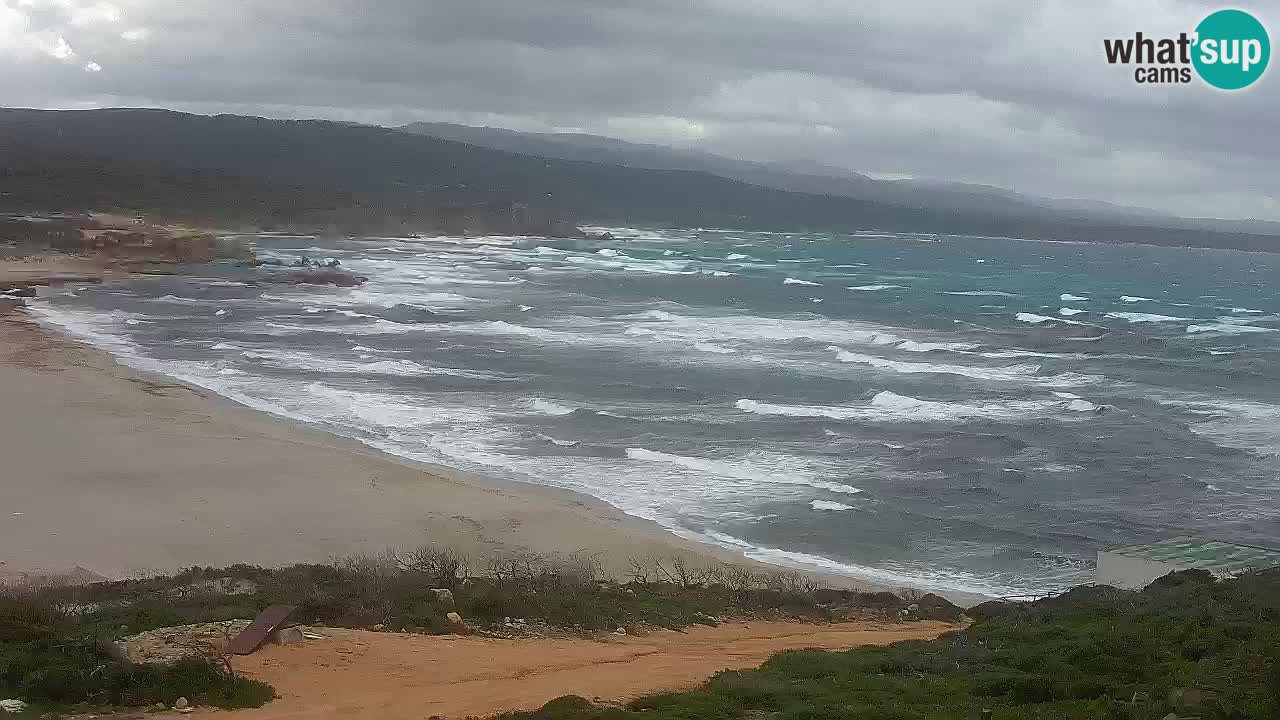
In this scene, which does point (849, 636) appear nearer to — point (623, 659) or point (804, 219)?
point (623, 659)

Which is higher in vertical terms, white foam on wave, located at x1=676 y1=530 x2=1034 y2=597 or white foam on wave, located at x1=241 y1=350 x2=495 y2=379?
white foam on wave, located at x1=241 y1=350 x2=495 y2=379

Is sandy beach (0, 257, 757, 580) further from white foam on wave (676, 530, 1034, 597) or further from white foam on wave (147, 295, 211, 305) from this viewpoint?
white foam on wave (147, 295, 211, 305)

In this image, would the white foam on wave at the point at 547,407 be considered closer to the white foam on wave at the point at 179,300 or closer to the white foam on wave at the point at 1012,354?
the white foam on wave at the point at 1012,354

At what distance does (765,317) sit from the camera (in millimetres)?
59094

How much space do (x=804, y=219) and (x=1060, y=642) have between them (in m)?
173

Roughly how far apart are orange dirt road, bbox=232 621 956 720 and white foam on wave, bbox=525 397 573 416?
671 inches

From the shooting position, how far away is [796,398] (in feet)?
115

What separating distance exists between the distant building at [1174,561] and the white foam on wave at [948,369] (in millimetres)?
20641

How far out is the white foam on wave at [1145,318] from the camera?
209 feet

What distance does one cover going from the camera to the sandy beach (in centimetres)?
1883

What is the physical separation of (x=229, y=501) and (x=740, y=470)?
1110 cm

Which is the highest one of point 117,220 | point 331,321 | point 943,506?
point 117,220

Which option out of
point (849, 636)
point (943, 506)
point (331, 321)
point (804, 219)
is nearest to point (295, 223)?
point (331, 321)

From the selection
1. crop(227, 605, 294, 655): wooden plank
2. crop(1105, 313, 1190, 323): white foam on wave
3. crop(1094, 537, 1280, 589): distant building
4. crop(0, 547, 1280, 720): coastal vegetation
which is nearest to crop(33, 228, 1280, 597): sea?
crop(1105, 313, 1190, 323): white foam on wave
